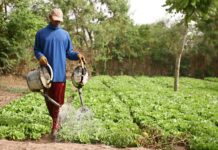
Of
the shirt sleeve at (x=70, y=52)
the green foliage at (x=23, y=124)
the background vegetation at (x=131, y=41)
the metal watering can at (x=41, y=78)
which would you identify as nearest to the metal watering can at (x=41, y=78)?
the metal watering can at (x=41, y=78)

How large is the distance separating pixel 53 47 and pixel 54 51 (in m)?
0.08

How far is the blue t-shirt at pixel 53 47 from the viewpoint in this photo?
7680mm

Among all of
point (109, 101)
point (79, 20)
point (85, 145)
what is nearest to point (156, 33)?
point (79, 20)

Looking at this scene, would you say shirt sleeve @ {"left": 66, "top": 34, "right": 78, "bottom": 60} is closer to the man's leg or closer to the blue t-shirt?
the blue t-shirt

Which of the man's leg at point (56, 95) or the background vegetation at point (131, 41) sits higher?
the background vegetation at point (131, 41)

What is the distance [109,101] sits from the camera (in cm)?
1393

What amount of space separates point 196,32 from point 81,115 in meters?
38.6

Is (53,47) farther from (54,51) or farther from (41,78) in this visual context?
(41,78)

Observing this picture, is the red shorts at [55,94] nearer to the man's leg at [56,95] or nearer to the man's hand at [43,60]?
the man's leg at [56,95]

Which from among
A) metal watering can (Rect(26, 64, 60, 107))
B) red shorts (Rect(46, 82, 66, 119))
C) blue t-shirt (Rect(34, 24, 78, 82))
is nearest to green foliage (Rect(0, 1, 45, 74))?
blue t-shirt (Rect(34, 24, 78, 82))

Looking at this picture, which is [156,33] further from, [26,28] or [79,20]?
[26,28]

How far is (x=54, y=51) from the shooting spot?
25.3 ft

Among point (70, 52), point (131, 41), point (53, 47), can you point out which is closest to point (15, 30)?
point (70, 52)

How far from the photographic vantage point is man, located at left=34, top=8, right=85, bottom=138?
767cm
